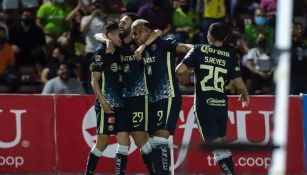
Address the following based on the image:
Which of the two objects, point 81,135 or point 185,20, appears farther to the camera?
point 185,20

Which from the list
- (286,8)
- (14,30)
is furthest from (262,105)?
(286,8)

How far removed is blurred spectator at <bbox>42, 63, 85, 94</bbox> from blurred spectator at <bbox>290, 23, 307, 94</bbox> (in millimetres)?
3752

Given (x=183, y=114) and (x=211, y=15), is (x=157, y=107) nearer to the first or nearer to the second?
(x=183, y=114)

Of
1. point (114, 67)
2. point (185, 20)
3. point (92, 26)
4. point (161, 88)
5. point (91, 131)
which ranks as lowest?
point (91, 131)

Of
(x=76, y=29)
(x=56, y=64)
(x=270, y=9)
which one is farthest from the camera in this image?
(x=76, y=29)

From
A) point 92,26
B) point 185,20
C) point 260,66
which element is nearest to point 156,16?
point 185,20

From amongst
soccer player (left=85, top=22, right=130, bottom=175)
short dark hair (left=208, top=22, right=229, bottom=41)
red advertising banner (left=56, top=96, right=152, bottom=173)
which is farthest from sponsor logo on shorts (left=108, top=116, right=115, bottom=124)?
red advertising banner (left=56, top=96, right=152, bottom=173)

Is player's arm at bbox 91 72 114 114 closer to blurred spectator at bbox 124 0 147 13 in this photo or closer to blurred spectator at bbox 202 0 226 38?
blurred spectator at bbox 202 0 226 38

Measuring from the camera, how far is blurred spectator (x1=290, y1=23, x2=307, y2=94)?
55.3 feet

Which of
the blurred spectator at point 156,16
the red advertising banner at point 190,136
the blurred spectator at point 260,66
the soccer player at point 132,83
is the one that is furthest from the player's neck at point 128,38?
the blurred spectator at point 156,16

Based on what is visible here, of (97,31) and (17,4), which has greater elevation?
(17,4)

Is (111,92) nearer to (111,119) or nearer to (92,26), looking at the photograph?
(111,119)

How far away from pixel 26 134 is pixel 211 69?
4.35m

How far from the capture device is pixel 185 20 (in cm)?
1852
